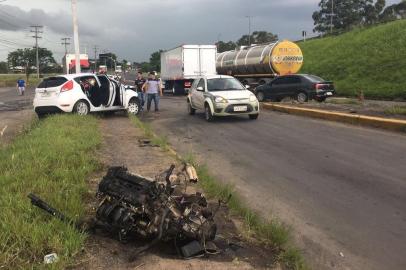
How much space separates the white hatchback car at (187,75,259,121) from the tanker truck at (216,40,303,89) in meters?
12.6

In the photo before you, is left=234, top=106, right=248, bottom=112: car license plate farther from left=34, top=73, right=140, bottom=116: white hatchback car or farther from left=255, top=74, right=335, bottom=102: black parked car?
left=255, top=74, right=335, bottom=102: black parked car

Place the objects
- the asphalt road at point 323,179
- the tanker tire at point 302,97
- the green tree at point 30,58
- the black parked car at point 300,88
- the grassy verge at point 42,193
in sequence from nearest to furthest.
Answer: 1. the grassy verge at point 42,193
2. the asphalt road at point 323,179
3. the black parked car at point 300,88
4. the tanker tire at point 302,97
5. the green tree at point 30,58

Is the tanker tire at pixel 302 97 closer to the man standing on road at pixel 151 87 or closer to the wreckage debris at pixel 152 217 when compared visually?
the man standing on road at pixel 151 87

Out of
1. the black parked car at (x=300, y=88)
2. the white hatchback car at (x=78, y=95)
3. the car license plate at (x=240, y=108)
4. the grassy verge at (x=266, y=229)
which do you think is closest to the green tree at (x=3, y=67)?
the black parked car at (x=300, y=88)

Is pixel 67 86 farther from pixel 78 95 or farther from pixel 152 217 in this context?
pixel 152 217

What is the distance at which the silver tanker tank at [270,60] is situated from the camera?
2900 centimetres

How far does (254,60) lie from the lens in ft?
101

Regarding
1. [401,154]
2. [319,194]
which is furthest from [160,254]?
[401,154]

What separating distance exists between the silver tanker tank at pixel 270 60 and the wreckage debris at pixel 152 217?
25.2 m

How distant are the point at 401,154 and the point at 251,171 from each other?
3261 mm

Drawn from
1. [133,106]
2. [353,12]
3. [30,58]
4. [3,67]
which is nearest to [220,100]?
[133,106]

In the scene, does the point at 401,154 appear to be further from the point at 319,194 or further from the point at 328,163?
the point at 319,194

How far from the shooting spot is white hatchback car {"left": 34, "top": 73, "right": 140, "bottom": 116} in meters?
16.2

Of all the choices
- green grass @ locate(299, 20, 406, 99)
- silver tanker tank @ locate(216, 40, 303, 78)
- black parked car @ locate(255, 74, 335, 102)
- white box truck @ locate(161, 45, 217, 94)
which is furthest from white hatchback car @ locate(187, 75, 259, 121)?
white box truck @ locate(161, 45, 217, 94)
